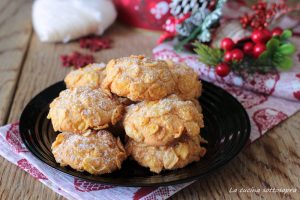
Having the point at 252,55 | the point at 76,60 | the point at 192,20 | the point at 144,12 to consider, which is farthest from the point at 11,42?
the point at 252,55

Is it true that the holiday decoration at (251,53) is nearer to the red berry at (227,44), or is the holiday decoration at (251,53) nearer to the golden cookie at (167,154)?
the red berry at (227,44)

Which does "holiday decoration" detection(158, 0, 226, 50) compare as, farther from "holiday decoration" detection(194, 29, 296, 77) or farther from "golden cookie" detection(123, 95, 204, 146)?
"golden cookie" detection(123, 95, 204, 146)

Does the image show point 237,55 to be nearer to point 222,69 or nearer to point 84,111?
point 222,69

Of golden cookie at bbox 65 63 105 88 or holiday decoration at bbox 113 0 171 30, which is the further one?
holiday decoration at bbox 113 0 171 30

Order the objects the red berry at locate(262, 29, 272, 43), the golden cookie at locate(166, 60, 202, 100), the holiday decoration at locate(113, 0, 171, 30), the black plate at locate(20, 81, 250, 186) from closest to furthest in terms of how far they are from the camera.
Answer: the black plate at locate(20, 81, 250, 186) → the golden cookie at locate(166, 60, 202, 100) → the red berry at locate(262, 29, 272, 43) → the holiday decoration at locate(113, 0, 171, 30)

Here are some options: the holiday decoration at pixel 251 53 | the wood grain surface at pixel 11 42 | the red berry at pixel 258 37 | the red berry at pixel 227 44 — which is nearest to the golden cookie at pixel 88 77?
the wood grain surface at pixel 11 42

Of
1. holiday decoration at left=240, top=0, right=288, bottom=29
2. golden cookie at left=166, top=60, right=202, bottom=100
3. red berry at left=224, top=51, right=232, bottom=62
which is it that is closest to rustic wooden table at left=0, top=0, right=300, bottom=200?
golden cookie at left=166, top=60, right=202, bottom=100
